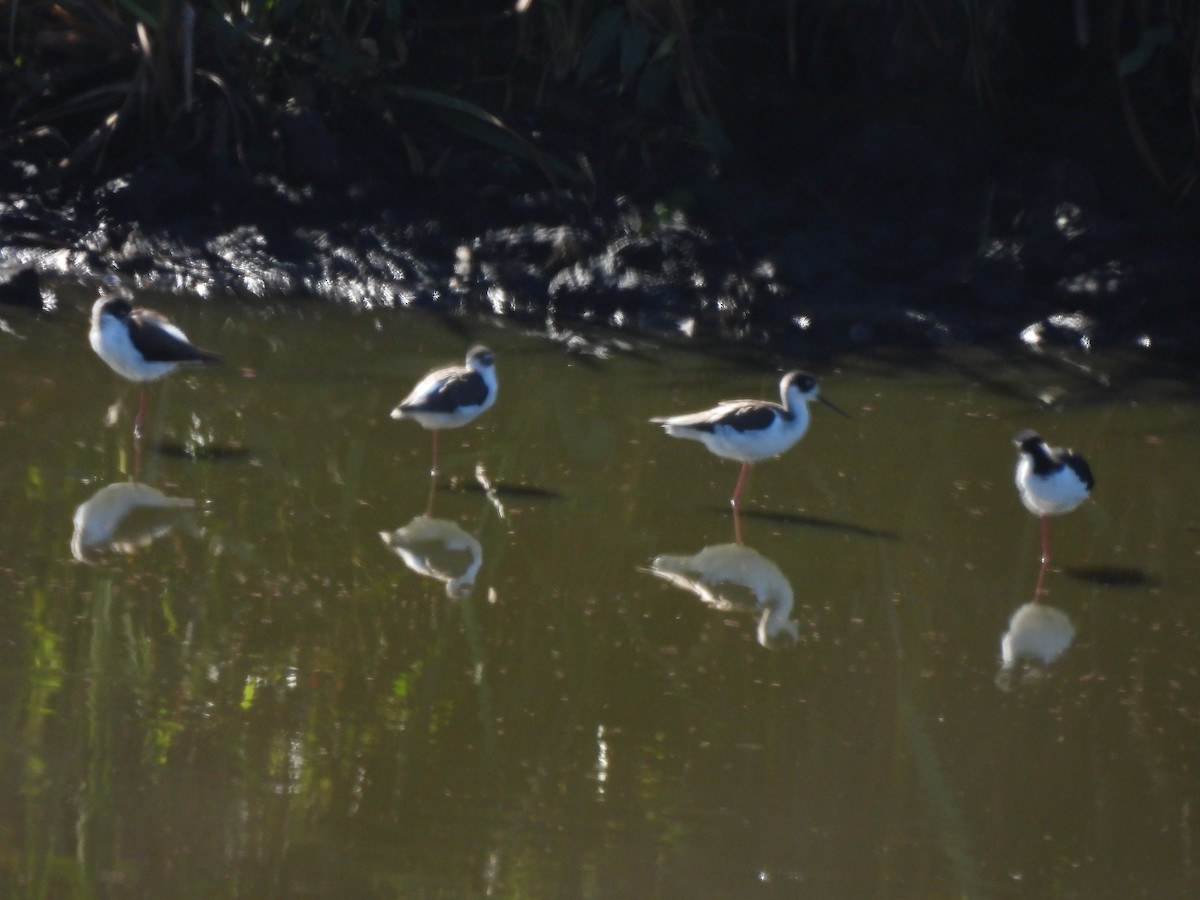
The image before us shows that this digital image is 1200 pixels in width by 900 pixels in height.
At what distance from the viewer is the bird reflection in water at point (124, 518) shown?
325 inches

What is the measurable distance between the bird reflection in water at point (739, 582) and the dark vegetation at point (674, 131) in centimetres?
492

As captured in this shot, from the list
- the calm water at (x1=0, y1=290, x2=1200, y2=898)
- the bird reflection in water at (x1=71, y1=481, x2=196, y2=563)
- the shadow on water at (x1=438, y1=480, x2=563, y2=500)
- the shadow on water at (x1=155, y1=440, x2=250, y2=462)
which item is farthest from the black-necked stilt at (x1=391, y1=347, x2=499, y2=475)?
the bird reflection in water at (x1=71, y1=481, x2=196, y2=563)

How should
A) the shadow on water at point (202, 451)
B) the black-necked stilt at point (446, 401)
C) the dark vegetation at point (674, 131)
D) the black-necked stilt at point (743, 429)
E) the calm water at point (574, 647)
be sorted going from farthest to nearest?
1. the dark vegetation at point (674, 131)
2. the shadow on water at point (202, 451)
3. the black-necked stilt at point (446, 401)
4. the black-necked stilt at point (743, 429)
5. the calm water at point (574, 647)

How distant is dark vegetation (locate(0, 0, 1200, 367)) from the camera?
45.5 ft

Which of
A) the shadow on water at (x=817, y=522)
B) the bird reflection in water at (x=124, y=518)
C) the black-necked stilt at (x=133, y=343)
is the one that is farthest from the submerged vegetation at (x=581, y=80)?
the bird reflection in water at (x=124, y=518)

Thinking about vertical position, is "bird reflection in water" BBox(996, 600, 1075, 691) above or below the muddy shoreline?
below

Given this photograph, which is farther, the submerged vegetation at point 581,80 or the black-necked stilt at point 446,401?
the submerged vegetation at point 581,80

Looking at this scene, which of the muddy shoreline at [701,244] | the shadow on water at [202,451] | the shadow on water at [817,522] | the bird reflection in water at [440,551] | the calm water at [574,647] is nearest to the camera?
the calm water at [574,647]

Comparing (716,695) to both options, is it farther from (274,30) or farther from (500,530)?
(274,30)

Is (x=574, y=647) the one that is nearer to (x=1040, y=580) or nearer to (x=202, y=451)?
(x=1040, y=580)

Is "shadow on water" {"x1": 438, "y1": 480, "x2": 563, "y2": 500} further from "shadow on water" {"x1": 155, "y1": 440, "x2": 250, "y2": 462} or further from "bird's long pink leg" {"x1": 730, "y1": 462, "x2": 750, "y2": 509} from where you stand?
"shadow on water" {"x1": 155, "y1": 440, "x2": 250, "y2": 462}

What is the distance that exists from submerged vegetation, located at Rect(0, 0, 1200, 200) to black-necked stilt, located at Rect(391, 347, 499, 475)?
5.12 metres

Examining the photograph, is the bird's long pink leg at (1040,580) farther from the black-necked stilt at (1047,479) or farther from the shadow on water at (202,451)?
the shadow on water at (202,451)

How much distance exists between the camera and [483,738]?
21.6ft
